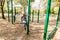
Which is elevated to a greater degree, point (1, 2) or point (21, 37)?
point (1, 2)

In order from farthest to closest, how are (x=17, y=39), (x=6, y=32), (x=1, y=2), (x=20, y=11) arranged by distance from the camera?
1. (x=20, y=11)
2. (x=1, y=2)
3. (x=6, y=32)
4. (x=17, y=39)

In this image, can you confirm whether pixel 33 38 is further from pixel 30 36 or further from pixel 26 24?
pixel 26 24

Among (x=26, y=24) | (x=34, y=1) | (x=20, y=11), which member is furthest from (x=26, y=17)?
(x=34, y=1)

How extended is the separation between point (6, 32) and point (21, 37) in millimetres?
1711

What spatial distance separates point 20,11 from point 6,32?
1240 cm

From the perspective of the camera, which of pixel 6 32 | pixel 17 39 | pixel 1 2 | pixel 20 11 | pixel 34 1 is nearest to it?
pixel 17 39

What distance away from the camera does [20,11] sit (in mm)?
26672

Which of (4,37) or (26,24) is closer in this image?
(4,37)

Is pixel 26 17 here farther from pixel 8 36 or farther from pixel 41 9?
pixel 41 9

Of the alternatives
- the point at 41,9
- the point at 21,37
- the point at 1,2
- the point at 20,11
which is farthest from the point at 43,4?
the point at 21,37

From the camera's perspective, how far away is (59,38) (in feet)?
43.8

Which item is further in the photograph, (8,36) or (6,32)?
(6,32)

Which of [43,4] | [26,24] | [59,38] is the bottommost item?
[59,38]

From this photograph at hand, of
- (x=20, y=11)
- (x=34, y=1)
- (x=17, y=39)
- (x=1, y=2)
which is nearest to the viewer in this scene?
(x=17, y=39)
